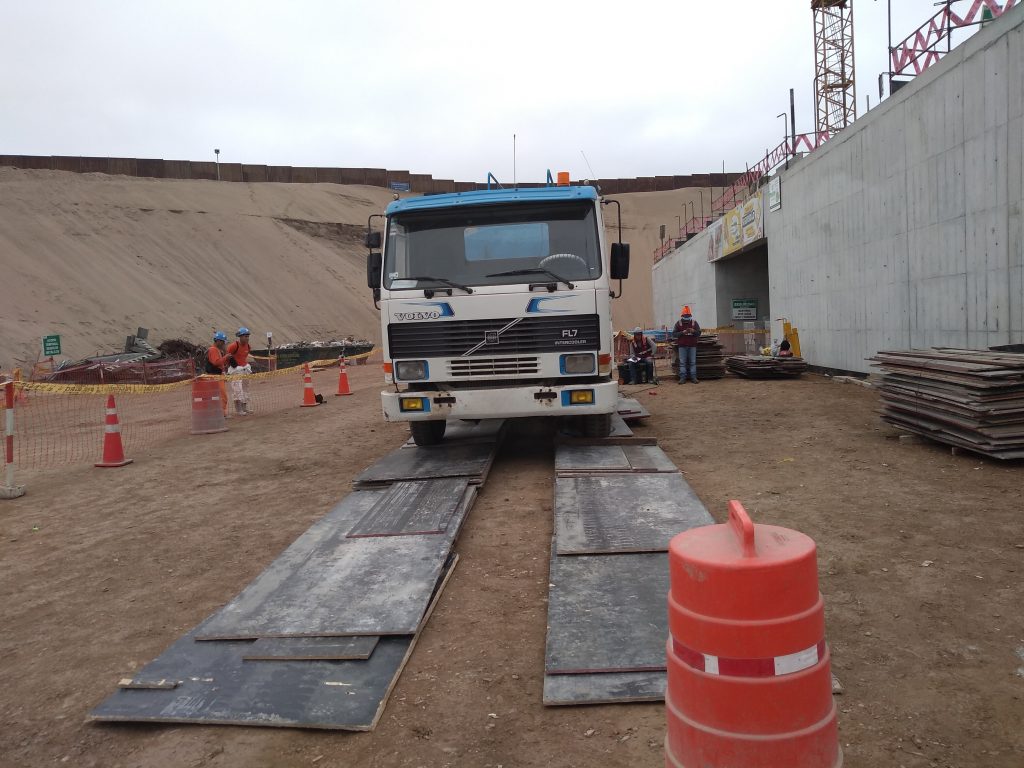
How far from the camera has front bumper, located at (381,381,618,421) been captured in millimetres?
7684

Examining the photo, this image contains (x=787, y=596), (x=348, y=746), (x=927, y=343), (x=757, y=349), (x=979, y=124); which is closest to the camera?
(x=787, y=596)

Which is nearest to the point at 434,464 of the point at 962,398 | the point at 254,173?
the point at 962,398

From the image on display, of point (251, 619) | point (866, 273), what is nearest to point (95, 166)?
point (866, 273)

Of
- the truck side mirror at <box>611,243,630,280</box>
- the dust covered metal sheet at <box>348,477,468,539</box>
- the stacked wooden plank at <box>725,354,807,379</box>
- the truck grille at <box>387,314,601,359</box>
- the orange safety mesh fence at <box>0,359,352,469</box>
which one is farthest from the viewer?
the stacked wooden plank at <box>725,354,807,379</box>

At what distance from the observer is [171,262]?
43.3 metres

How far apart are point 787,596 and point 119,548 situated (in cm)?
576

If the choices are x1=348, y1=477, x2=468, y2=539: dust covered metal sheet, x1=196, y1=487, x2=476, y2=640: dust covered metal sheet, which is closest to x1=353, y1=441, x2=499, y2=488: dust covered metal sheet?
x1=348, y1=477, x2=468, y2=539: dust covered metal sheet

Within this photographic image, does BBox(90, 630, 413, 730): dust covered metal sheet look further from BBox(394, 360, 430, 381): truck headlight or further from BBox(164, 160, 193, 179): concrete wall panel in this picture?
BBox(164, 160, 193, 179): concrete wall panel

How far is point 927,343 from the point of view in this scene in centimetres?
1223

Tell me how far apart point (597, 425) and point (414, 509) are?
3.15 meters

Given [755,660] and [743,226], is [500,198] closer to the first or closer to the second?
[755,660]

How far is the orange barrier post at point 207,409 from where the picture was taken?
12.5 meters

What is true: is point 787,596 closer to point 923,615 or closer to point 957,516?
point 923,615

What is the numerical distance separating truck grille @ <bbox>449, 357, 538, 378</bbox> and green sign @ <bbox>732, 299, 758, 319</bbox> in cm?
2151
